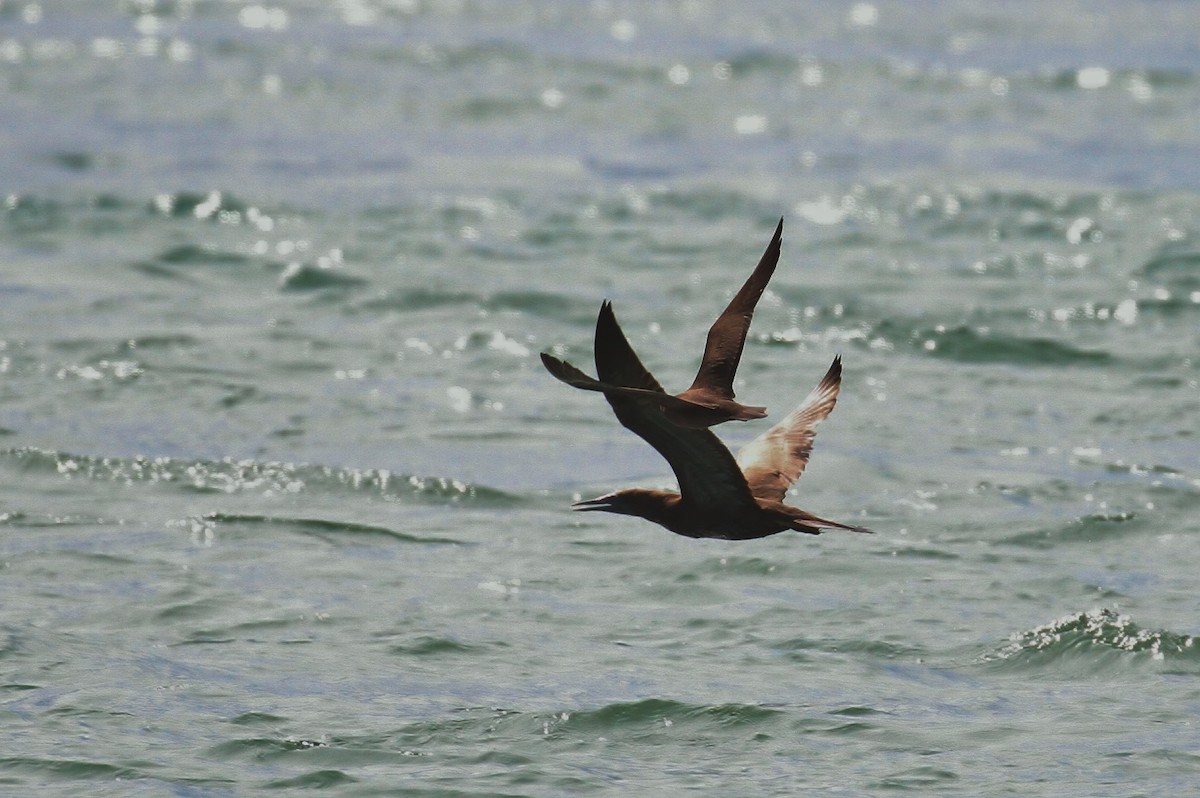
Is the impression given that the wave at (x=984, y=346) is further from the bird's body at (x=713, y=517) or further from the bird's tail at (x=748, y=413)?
the bird's tail at (x=748, y=413)

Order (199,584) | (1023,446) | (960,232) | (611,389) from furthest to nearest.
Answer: (960,232) < (1023,446) < (199,584) < (611,389)

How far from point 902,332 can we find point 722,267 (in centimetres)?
231

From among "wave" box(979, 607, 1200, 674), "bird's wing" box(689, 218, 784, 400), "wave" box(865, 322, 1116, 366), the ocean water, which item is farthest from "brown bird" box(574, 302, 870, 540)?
"wave" box(865, 322, 1116, 366)

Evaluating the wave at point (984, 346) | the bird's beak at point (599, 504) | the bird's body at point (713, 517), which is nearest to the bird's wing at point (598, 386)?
the bird's body at point (713, 517)

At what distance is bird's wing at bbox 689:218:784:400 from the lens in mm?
6223

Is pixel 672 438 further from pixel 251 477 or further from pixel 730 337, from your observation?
pixel 251 477

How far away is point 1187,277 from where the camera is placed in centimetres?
1544

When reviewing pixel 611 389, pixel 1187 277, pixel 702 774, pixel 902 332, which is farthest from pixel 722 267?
pixel 611 389

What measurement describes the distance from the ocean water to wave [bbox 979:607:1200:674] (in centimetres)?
3

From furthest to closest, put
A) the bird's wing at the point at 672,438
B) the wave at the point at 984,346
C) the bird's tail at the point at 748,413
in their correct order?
the wave at the point at 984,346
the bird's wing at the point at 672,438
the bird's tail at the point at 748,413

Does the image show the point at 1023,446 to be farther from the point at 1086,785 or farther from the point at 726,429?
the point at 1086,785

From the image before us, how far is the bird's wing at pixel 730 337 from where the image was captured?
6223 mm

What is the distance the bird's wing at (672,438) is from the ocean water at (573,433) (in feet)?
4.34

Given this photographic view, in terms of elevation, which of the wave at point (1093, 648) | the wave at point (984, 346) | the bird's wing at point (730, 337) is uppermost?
the wave at point (984, 346)
